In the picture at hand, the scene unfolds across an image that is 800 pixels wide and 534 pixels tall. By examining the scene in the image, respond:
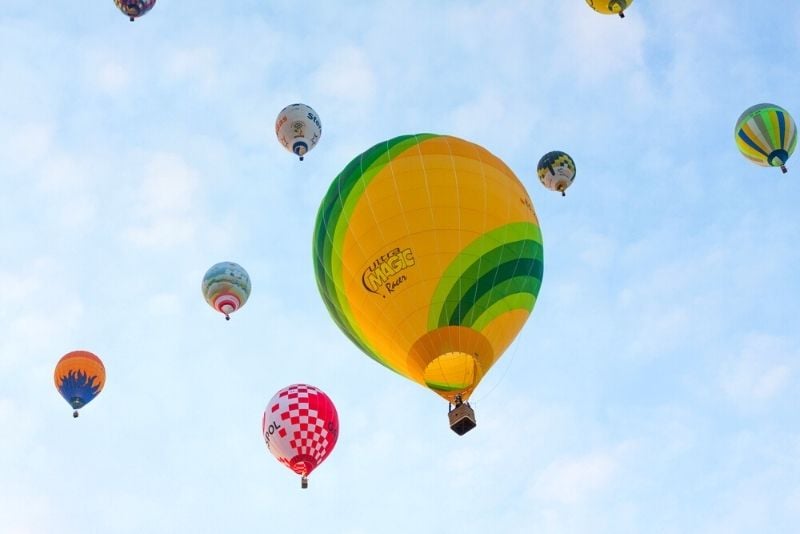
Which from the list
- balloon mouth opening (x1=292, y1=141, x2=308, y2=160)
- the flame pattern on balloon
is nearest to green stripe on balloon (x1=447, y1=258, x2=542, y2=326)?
balloon mouth opening (x1=292, y1=141, x2=308, y2=160)

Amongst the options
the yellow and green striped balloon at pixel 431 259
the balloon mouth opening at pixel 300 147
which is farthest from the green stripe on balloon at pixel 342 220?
the balloon mouth opening at pixel 300 147

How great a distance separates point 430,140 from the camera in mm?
18656

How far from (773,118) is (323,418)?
12617mm

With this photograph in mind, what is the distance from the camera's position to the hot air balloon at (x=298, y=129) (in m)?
25.8

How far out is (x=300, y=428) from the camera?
62.8ft

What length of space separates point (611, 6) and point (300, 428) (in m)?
12.4

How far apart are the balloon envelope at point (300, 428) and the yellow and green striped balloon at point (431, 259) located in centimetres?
183

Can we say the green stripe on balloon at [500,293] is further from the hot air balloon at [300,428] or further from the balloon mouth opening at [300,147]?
the balloon mouth opening at [300,147]

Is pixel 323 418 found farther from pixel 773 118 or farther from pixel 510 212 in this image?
pixel 773 118

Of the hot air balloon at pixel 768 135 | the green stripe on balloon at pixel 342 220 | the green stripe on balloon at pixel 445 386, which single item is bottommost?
the green stripe on balloon at pixel 445 386

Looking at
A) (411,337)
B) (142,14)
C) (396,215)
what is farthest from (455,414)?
(142,14)

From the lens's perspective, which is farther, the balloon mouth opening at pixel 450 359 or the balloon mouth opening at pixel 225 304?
the balloon mouth opening at pixel 225 304

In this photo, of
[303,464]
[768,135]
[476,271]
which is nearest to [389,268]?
[476,271]

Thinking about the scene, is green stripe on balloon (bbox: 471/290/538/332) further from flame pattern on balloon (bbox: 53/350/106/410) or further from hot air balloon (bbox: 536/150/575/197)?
flame pattern on balloon (bbox: 53/350/106/410)
